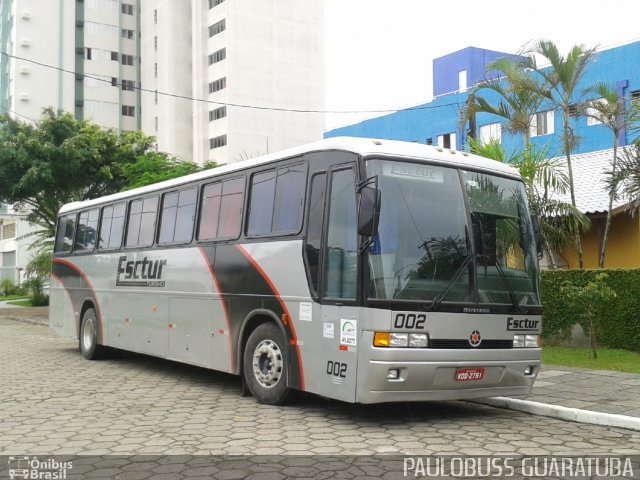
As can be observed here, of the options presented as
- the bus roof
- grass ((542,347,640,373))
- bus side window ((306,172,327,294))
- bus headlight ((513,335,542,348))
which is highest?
the bus roof

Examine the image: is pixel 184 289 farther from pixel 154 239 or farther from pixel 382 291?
pixel 382 291

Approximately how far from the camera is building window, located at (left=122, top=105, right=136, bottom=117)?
8075 cm

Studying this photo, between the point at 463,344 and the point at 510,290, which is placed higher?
the point at 510,290

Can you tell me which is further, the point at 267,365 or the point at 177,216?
the point at 177,216

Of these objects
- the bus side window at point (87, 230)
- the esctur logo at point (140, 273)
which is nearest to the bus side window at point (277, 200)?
the esctur logo at point (140, 273)

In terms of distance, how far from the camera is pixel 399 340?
299 inches

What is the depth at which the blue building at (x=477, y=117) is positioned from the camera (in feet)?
125

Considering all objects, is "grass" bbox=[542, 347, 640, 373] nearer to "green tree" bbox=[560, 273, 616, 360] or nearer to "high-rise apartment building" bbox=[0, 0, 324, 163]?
"green tree" bbox=[560, 273, 616, 360]

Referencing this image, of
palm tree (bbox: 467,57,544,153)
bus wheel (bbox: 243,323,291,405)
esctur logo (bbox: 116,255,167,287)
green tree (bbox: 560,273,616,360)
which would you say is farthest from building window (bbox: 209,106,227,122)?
bus wheel (bbox: 243,323,291,405)

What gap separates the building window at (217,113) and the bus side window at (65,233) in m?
50.2

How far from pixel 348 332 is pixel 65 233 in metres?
10.6

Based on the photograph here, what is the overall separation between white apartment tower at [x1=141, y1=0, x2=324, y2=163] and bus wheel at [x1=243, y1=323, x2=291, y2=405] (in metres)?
54.8

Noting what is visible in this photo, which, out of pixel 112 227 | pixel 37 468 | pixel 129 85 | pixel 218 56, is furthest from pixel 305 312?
pixel 129 85

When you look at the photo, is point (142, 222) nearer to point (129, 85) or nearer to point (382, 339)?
point (382, 339)
